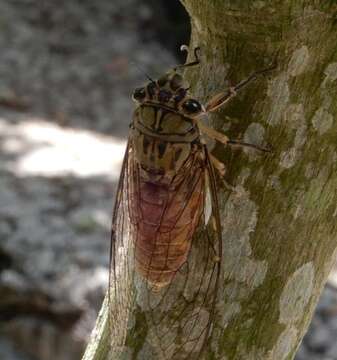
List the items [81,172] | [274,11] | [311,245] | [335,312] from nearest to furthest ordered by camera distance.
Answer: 1. [274,11]
2. [311,245]
3. [335,312]
4. [81,172]

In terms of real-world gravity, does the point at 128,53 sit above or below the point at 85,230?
above

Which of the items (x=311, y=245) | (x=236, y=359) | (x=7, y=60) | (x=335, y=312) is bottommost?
(x=236, y=359)

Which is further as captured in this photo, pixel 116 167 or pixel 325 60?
pixel 116 167

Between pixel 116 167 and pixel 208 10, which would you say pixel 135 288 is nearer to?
pixel 208 10

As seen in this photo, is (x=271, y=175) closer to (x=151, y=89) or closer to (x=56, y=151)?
(x=151, y=89)

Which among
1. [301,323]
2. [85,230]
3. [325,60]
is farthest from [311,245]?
[85,230]

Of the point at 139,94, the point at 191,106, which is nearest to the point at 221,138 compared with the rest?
the point at 191,106
